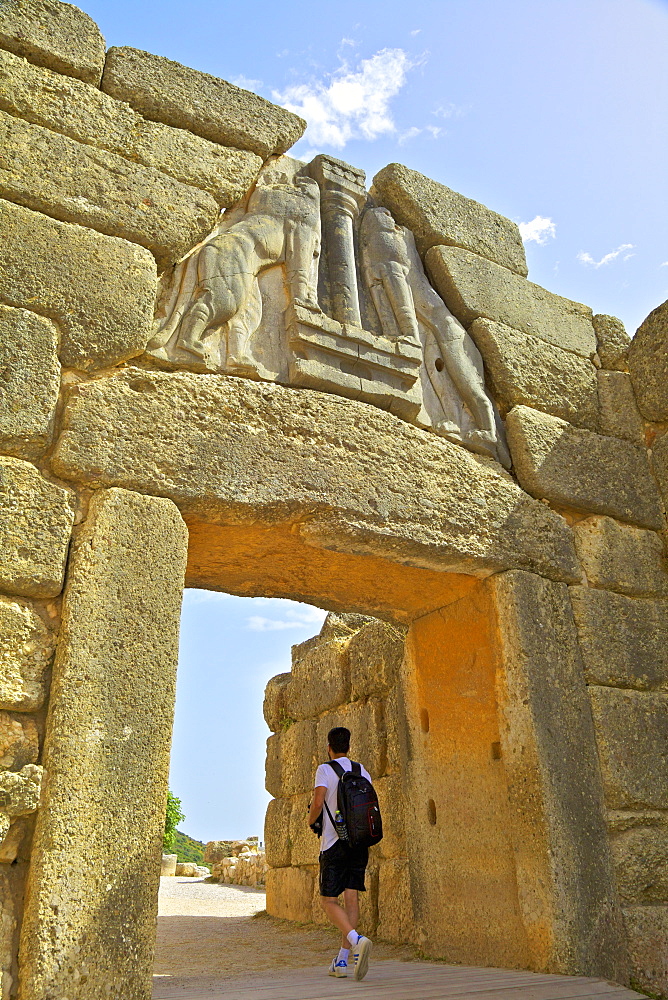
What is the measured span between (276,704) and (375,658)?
5.02ft

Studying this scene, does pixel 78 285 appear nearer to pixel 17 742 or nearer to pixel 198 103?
pixel 198 103

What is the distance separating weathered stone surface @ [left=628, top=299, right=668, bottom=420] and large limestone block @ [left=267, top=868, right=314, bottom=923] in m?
3.76

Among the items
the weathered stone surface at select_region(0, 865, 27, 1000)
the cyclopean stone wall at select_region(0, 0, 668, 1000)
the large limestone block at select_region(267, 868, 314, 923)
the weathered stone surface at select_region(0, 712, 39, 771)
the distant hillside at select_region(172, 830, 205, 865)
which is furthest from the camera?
the distant hillside at select_region(172, 830, 205, 865)

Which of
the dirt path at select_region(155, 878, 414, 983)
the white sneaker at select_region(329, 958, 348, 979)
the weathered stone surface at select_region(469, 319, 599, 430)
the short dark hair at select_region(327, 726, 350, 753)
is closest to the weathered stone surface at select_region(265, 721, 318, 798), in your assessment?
the dirt path at select_region(155, 878, 414, 983)

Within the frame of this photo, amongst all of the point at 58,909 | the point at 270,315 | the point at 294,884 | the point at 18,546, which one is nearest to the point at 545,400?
the point at 270,315

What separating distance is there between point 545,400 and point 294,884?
3731 millimetres

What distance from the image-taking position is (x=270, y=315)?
385cm

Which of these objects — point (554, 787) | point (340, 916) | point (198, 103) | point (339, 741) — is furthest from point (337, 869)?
point (198, 103)

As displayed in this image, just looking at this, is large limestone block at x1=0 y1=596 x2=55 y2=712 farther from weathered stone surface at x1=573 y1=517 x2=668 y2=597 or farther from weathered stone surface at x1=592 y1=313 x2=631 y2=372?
weathered stone surface at x1=592 y1=313 x2=631 y2=372

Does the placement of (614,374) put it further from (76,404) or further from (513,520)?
(76,404)

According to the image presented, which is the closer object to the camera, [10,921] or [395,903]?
[10,921]

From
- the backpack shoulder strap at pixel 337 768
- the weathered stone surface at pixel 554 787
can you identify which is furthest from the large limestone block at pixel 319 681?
the weathered stone surface at pixel 554 787

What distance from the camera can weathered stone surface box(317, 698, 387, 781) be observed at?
505 cm

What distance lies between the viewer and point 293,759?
6.07 m
